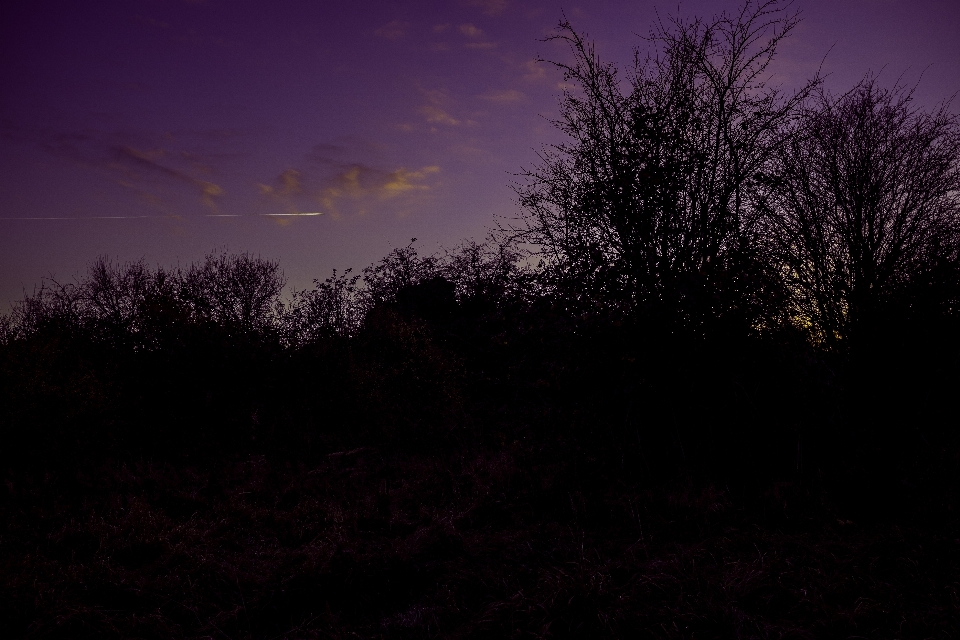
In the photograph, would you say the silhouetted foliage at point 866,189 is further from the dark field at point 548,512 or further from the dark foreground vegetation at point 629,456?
the dark field at point 548,512

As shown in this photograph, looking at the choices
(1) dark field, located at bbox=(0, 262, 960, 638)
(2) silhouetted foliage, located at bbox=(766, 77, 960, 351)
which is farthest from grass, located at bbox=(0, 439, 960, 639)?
(2) silhouetted foliage, located at bbox=(766, 77, 960, 351)

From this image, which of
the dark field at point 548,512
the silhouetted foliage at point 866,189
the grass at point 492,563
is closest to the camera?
the grass at point 492,563

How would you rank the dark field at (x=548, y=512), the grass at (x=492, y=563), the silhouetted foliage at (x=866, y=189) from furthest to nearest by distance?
the silhouetted foliage at (x=866, y=189) < the dark field at (x=548, y=512) < the grass at (x=492, y=563)

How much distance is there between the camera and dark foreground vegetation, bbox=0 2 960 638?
14.2 ft

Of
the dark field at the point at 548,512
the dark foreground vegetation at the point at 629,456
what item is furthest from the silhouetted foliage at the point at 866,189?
the dark field at the point at 548,512

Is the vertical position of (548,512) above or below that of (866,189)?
below

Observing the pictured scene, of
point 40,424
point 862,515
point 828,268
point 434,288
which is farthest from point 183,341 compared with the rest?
point 828,268

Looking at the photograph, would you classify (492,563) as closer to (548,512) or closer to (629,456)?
(548,512)

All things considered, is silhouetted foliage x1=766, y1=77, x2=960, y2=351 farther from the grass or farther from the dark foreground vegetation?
the grass

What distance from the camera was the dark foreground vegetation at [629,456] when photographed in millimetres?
4332

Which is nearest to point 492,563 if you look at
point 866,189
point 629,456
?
point 629,456

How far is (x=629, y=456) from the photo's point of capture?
730cm

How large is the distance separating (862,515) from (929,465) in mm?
1511

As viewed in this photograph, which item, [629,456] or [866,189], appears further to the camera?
[866,189]
